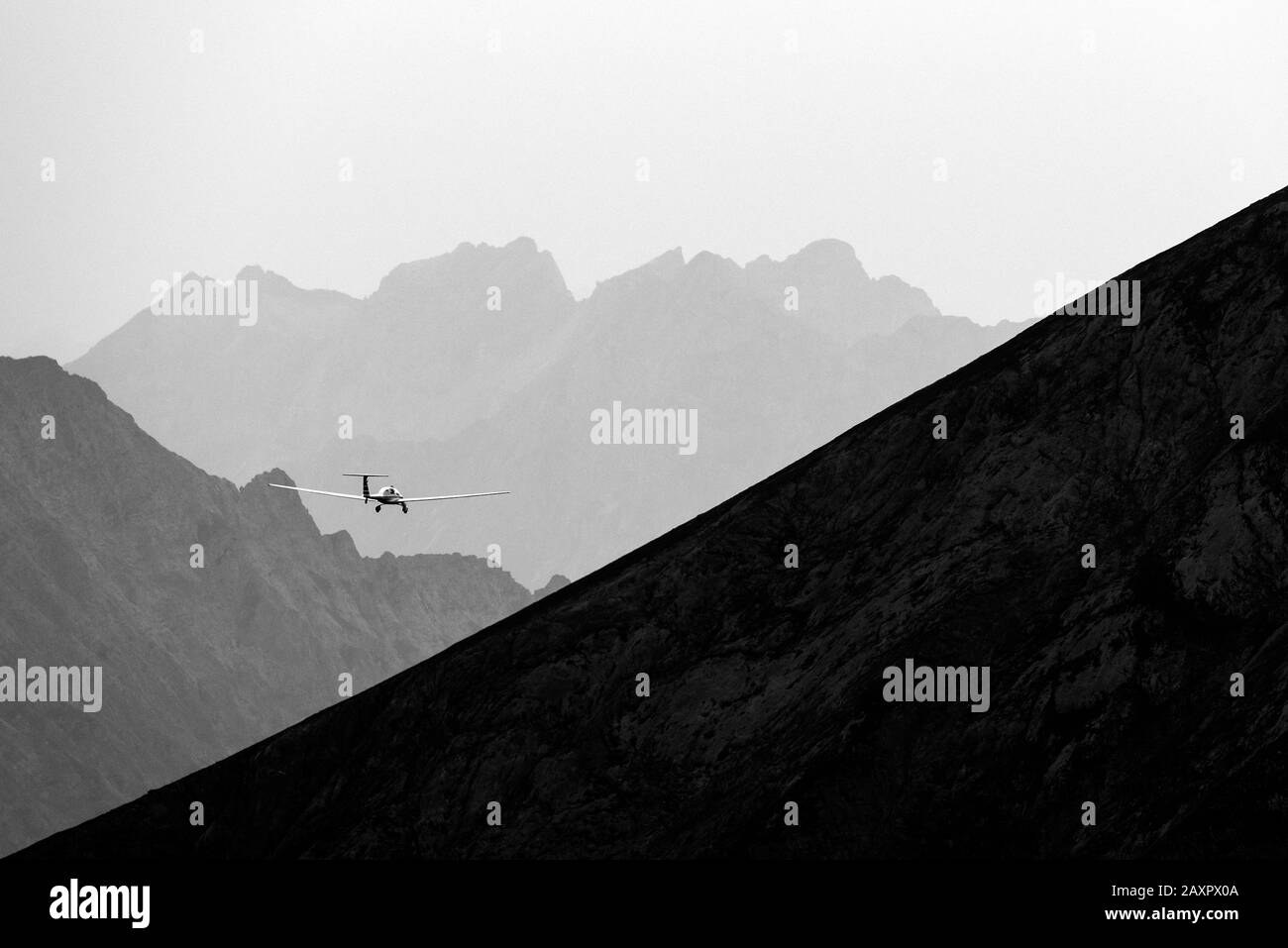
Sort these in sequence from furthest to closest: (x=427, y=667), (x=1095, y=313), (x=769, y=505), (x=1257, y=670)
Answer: (x=427, y=667), (x=769, y=505), (x=1095, y=313), (x=1257, y=670)

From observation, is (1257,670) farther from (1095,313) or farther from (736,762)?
(1095,313)

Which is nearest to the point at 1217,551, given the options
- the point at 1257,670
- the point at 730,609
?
the point at 1257,670

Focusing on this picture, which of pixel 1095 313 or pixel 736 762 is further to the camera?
pixel 1095 313

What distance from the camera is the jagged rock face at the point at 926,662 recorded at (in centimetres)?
3391

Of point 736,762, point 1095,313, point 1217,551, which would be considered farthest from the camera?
point 1095,313

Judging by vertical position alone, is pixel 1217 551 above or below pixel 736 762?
above

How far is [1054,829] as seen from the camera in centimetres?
3272

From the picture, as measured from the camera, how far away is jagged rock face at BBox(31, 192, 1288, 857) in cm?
3391

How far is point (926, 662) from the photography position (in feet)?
130
